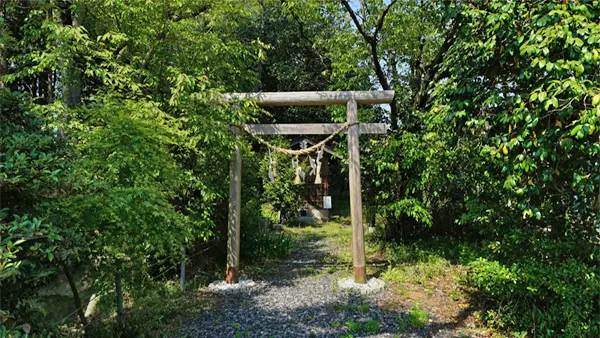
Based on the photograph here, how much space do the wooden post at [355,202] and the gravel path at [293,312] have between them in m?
0.51

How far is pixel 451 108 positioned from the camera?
4.14 meters

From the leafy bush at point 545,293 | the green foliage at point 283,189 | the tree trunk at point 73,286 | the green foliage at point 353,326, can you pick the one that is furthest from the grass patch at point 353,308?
the green foliage at point 283,189

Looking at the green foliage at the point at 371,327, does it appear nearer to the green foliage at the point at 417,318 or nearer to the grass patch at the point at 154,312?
the green foliage at the point at 417,318

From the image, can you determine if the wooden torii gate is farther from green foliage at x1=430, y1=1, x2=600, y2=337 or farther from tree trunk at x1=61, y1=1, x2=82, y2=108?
tree trunk at x1=61, y1=1, x2=82, y2=108

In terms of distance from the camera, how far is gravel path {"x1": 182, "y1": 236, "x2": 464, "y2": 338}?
4.11 m

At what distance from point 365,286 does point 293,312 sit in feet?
4.84

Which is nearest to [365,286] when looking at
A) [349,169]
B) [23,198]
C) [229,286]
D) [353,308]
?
[353,308]

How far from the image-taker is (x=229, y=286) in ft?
18.7

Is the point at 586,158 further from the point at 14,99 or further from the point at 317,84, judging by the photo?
the point at 317,84

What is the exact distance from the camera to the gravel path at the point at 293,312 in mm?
4105

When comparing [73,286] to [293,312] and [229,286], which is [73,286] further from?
[229,286]

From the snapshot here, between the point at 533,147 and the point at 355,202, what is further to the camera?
the point at 355,202

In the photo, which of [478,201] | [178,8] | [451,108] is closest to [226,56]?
[178,8]

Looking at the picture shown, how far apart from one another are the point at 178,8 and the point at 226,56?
113 centimetres
